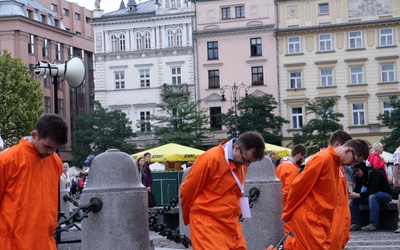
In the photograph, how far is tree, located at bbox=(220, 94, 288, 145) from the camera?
224ft

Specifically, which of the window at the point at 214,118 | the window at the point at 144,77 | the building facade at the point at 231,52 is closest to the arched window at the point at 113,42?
the window at the point at 144,77

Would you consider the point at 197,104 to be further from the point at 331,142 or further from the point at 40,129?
the point at 40,129

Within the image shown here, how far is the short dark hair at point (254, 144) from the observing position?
896 centimetres

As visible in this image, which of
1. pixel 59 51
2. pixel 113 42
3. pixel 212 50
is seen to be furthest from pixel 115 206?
pixel 59 51

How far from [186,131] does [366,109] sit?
15.0 m

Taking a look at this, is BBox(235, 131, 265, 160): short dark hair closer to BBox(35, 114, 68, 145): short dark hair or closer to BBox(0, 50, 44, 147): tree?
BBox(35, 114, 68, 145): short dark hair

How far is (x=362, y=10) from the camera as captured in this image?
70688 mm

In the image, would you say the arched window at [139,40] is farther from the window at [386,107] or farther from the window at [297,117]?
the window at [386,107]

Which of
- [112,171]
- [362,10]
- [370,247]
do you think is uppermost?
[362,10]

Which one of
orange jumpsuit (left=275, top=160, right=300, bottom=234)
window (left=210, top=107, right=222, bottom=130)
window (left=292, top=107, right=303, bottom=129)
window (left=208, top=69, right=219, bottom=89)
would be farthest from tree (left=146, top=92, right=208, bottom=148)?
orange jumpsuit (left=275, top=160, right=300, bottom=234)

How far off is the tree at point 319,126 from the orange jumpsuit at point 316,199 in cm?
5409

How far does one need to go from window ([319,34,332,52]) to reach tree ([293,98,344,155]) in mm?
5417

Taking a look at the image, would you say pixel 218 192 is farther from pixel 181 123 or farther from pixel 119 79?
pixel 119 79

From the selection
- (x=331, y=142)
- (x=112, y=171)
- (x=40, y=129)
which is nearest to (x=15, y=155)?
(x=40, y=129)
